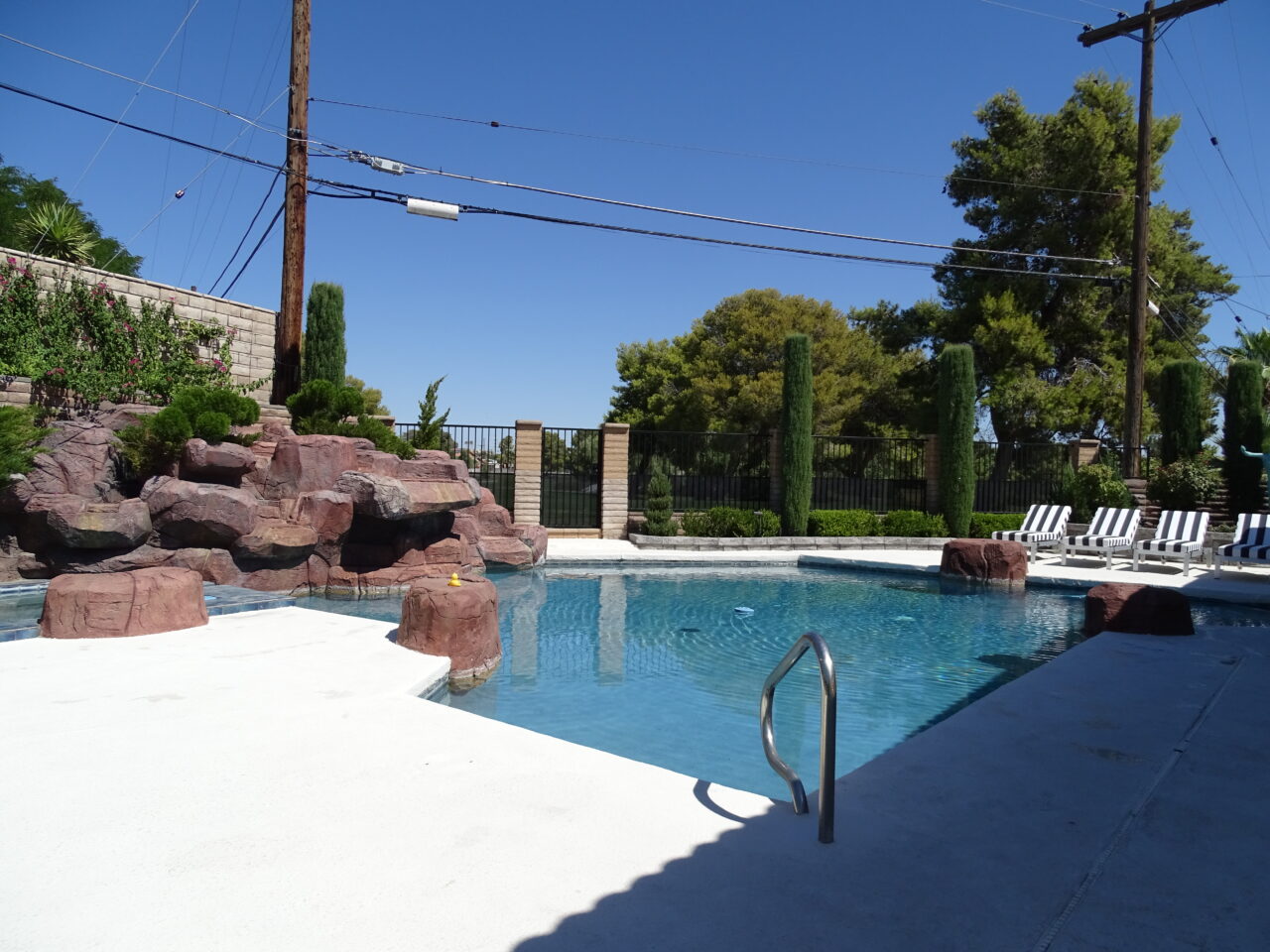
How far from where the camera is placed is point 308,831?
2.99 m

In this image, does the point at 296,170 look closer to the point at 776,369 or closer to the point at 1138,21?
the point at 1138,21

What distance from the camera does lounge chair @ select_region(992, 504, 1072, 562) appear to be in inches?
591

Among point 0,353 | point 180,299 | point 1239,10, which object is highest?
point 1239,10

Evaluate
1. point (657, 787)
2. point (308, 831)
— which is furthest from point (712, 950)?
point (308, 831)

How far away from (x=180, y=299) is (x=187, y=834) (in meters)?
13.2

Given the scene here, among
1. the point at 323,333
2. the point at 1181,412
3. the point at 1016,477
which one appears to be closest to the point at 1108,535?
the point at 1016,477

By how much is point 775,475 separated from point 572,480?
494 centimetres

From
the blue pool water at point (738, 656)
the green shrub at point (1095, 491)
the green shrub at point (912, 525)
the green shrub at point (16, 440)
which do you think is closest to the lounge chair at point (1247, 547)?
the blue pool water at point (738, 656)

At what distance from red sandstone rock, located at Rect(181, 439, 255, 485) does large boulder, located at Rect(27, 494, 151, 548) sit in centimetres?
87

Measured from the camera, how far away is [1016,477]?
20.4 metres

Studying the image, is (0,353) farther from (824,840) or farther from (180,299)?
(824,840)

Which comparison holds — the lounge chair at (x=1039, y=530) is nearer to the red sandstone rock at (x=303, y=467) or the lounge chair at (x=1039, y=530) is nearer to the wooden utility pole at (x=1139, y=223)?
the wooden utility pole at (x=1139, y=223)

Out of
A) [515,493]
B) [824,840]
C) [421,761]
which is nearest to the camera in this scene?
[824,840]

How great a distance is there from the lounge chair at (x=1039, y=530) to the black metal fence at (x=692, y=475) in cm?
570
